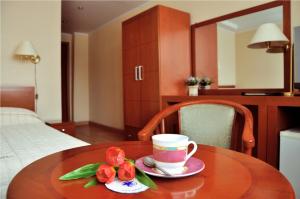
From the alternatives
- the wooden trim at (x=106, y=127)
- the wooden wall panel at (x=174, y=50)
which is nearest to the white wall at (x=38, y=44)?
the wooden trim at (x=106, y=127)

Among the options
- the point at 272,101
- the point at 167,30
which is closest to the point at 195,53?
the point at 167,30

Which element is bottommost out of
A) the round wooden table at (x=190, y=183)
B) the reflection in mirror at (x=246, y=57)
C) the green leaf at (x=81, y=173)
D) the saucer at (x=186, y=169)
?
the round wooden table at (x=190, y=183)

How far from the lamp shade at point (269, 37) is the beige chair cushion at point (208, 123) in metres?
1.21

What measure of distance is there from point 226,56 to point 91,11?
2.86m

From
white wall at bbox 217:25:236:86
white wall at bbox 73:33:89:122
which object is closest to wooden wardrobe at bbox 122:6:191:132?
white wall at bbox 217:25:236:86

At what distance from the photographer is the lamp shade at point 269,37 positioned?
7.05ft

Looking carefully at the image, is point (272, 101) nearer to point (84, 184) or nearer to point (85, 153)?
point (85, 153)

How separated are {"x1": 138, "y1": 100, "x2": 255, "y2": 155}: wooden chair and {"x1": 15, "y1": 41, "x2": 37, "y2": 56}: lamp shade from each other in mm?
2333

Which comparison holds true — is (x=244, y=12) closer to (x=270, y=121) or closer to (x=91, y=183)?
(x=270, y=121)

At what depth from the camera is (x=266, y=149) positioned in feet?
6.07

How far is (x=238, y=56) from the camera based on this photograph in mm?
2590

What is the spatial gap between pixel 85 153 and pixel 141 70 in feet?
7.51

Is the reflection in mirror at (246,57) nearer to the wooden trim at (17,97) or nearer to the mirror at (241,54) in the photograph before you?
the mirror at (241,54)

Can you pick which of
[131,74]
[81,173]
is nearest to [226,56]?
[131,74]
